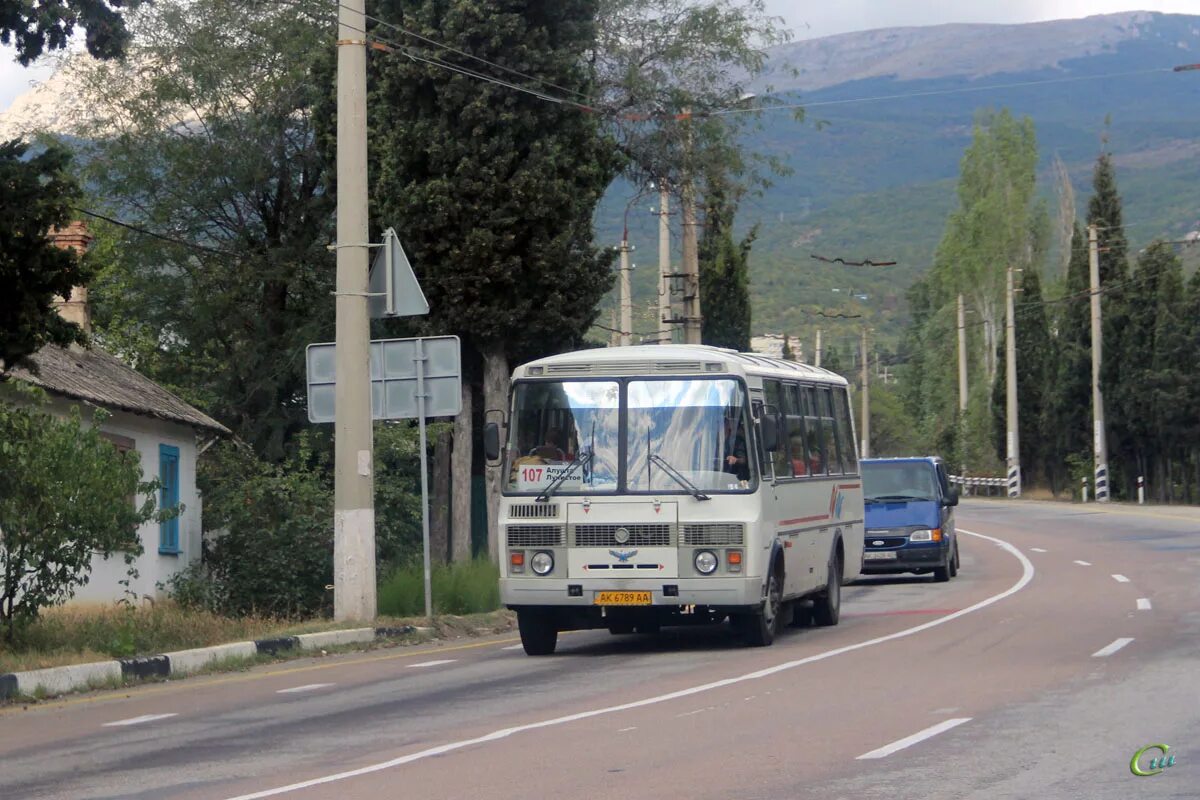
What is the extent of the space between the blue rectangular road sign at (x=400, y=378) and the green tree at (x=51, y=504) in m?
3.33

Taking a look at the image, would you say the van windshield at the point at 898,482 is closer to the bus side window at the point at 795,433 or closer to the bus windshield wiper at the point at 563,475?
the bus side window at the point at 795,433

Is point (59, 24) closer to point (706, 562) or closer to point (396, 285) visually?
point (396, 285)

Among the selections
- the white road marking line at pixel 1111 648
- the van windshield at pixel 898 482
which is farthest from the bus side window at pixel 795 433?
the van windshield at pixel 898 482

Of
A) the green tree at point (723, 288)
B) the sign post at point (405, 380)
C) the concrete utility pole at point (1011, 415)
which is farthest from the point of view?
the concrete utility pole at point (1011, 415)

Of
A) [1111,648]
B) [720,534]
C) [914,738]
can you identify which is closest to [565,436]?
[720,534]

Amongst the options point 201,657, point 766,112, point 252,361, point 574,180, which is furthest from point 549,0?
point 201,657

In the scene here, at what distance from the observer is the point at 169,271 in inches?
1335

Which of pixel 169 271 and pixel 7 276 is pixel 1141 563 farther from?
pixel 7 276

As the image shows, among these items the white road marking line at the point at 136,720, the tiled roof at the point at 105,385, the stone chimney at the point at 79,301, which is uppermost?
the stone chimney at the point at 79,301

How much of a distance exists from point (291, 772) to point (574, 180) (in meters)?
18.4

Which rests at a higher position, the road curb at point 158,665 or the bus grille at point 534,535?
the bus grille at point 534,535

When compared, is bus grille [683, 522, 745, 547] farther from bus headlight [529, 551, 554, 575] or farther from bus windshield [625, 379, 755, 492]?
bus headlight [529, 551, 554, 575]

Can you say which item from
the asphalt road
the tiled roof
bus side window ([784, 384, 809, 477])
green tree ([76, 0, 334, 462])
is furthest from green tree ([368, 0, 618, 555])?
the asphalt road

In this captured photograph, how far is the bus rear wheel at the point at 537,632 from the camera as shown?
56.4ft
